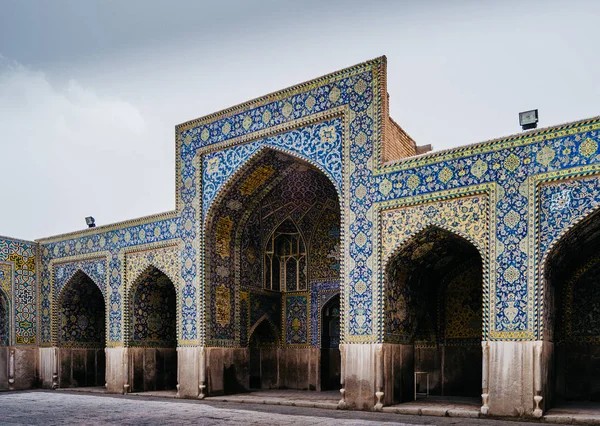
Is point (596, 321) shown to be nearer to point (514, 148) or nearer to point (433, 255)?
point (433, 255)

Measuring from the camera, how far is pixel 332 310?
1177 cm

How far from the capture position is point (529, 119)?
7.53 m

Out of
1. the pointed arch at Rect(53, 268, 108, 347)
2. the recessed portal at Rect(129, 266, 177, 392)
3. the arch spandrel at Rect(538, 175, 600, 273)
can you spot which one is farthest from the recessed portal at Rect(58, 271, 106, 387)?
the arch spandrel at Rect(538, 175, 600, 273)

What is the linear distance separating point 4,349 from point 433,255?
34.0 ft

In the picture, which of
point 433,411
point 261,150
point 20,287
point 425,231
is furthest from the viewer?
point 20,287

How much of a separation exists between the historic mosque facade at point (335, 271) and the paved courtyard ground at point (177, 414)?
77 centimetres

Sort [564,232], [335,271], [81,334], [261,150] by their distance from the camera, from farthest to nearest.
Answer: [81,334], [335,271], [261,150], [564,232]

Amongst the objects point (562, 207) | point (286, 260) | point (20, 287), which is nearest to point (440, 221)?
point (562, 207)

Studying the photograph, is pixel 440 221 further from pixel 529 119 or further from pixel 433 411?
pixel 433 411

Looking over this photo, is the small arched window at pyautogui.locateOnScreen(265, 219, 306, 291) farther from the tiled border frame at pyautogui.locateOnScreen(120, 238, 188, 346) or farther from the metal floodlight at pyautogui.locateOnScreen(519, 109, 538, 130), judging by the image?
the metal floodlight at pyautogui.locateOnScreen(519, 109, 538, 130)

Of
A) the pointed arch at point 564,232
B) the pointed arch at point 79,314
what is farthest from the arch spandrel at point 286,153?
the pointed arch at point 79,314

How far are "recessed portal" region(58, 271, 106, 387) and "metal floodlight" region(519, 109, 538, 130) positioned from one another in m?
10.3

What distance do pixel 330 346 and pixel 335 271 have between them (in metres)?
1.61

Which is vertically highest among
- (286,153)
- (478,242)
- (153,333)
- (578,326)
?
(286,153)
